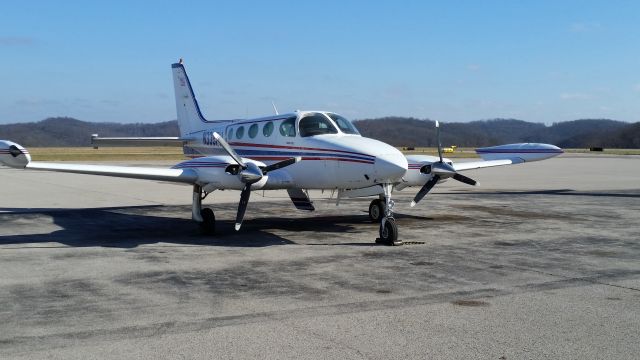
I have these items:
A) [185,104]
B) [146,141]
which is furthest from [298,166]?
[146,141]

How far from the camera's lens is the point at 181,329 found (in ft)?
22.4

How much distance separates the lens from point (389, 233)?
1295cm

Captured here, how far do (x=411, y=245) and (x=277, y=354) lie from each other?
7.40 m

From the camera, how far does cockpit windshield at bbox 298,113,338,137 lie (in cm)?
1494

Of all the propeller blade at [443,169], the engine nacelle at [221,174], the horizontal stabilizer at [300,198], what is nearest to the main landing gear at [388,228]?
the propeller blade at [443,169]

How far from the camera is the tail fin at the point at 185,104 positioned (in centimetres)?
2164

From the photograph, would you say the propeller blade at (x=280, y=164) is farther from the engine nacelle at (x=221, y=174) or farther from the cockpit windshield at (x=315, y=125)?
the cockpit windshield at (x=315, y=125)

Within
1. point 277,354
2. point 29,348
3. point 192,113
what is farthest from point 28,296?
point 192,113

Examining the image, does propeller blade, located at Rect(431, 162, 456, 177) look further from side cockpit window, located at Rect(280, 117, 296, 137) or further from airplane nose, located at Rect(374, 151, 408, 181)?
side cockpit window, located at Rect(280, 117, 296, 137)

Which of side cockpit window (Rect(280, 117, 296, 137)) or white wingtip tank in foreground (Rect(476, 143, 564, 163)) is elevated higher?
side cockpit window (Rect(280, 117, 296, 137))

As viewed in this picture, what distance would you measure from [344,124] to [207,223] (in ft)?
13.8

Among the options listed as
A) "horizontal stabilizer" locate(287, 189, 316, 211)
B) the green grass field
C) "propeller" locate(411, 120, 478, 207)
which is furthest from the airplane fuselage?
the green grass field

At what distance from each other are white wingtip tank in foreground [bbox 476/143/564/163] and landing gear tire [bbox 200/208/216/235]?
10926 millimetres

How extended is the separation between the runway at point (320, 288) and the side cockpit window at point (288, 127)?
8.18 feet
